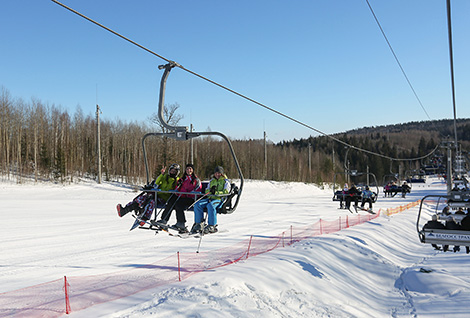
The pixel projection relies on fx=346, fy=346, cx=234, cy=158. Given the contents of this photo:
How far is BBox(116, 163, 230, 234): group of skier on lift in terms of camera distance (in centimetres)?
845

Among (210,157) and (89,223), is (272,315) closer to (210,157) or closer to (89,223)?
(89,223)

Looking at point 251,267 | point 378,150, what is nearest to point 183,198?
point 251,267

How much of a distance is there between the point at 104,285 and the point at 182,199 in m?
2.72

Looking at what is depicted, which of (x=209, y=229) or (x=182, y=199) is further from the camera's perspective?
(x=182, y=199)

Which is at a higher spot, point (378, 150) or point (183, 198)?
point (378, 150)

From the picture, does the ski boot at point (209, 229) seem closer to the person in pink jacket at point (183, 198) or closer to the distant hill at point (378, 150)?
the person in pink jacket at point (183, 198)

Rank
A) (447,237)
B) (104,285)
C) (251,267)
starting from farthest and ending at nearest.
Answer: (251,267) → (447,237) → (104,285)

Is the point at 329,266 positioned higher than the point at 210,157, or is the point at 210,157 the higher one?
the point at 210,157

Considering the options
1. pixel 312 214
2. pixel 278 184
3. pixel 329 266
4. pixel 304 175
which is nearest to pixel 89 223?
pixel 329 266

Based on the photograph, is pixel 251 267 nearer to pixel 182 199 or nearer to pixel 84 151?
pixel 182 199

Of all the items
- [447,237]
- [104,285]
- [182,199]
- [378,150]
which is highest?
[378,150]

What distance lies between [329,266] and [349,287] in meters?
1.04

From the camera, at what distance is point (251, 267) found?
10.4 metres

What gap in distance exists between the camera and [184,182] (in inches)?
340
